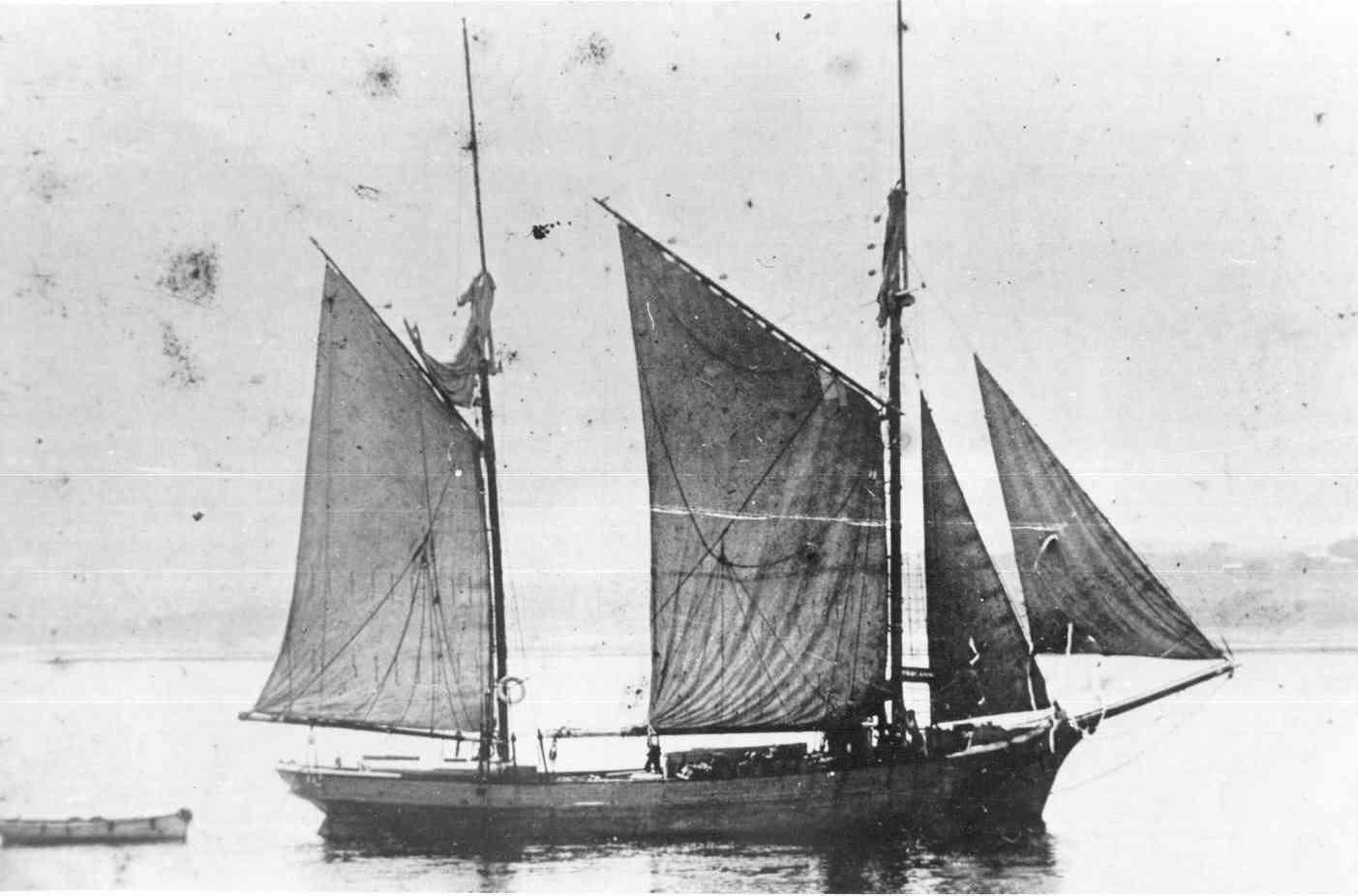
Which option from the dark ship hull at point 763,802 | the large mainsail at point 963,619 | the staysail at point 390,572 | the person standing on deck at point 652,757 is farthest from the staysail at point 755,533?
the staysail at point 390,572

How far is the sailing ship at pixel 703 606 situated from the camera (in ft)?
54.7

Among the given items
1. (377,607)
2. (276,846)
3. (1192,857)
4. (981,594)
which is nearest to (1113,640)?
(981,594)

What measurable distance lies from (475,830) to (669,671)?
132 inches

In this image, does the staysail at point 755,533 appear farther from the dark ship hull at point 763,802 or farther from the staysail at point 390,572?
the staysail at point 390,572

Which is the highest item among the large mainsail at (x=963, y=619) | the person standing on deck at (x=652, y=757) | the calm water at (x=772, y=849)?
the large mainsail at (x=963, y=619)

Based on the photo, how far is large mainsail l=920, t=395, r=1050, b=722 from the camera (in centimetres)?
1658

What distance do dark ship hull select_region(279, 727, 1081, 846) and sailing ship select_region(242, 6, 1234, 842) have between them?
1.3 inches

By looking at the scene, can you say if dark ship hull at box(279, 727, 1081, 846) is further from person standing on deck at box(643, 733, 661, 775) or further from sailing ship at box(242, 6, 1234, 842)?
person standing on deck at box(643, 733, 661, 775)

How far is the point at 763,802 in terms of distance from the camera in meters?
16.7

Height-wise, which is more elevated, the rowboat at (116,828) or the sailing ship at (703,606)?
the sailing ship at (703,606)

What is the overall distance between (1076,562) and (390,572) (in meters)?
9.19

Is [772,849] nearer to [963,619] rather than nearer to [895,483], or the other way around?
[963,619]

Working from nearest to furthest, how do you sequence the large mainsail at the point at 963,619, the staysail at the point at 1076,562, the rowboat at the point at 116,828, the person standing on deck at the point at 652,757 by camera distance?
the staysail at the point at 1076,562 → the rowboat at the point at 116,828 → the large mainsail at the point at 963,619 → the person standing on deck at the point at 652,757

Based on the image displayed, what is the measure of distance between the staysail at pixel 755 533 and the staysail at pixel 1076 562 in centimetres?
215
